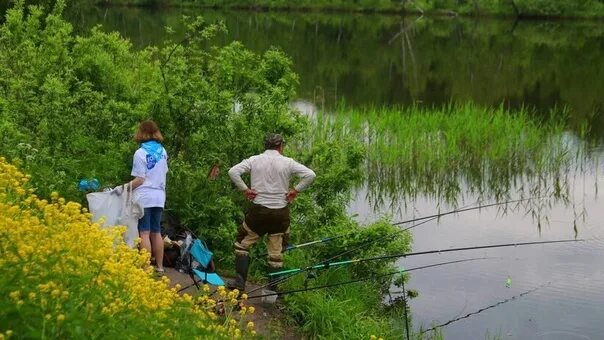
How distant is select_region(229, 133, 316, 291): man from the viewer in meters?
7.88

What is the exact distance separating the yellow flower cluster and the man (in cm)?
327

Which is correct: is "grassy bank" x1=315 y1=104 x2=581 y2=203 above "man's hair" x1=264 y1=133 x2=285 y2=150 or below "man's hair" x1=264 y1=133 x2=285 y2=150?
below

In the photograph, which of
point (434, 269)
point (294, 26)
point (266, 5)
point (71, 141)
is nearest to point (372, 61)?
point (294, 26)

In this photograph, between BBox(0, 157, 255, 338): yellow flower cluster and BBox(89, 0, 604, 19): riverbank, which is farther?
BBox(89, 0, 604, 19): riverbank

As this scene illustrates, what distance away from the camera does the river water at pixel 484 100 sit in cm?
1020

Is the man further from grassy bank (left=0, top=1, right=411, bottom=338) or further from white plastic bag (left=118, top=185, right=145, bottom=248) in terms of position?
white plastic bag (left=118, top=185, right=145, bottom=248)

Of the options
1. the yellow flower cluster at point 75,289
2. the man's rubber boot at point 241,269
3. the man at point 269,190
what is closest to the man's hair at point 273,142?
the man at point 269,190

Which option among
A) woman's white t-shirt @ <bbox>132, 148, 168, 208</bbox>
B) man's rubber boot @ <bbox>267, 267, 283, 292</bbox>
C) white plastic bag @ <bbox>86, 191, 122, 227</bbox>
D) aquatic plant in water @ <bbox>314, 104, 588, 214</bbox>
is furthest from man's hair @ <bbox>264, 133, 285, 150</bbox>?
aquatic plant in water @ <bbox>314, 104, 588, 214</bbox>

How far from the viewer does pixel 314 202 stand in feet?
33.4

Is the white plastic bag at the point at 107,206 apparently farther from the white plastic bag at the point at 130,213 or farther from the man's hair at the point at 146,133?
the man's hair at the point at 146,133

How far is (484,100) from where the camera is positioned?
26094 millimetres

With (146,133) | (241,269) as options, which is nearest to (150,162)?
(146,133)

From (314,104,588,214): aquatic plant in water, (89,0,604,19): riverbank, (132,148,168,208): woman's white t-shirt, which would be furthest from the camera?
(89,0,604,19): riverbank

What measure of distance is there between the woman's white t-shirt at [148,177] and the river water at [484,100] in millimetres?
3377
